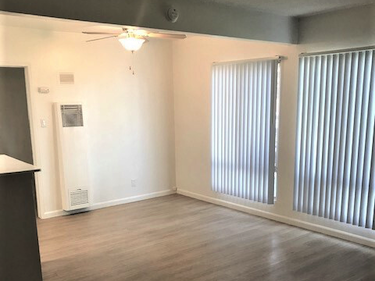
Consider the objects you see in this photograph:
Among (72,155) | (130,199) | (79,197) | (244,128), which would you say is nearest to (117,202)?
(130,199)

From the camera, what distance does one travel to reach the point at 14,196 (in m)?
2.80

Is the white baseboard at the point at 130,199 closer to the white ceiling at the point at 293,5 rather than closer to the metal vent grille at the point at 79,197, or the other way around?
the metal vent grille at the point at 79,197

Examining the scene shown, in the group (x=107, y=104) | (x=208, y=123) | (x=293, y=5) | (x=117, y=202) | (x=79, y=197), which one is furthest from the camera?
(x=117, y=202)

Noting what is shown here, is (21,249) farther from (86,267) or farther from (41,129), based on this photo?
(41,129)

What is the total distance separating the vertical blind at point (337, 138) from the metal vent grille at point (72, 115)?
3053 millimetres

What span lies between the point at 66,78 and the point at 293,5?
3.20 m

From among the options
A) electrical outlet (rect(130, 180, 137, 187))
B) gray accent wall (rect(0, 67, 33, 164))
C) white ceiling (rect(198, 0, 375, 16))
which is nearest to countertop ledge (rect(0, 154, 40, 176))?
white ceiling (rect(198, 0, 375, 16))

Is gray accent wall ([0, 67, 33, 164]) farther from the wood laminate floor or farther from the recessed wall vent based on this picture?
the wood laminate floor

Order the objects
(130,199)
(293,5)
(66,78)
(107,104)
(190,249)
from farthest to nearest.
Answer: (130,199) → (107,104) → (66,78) → (190,249) → (293,5)

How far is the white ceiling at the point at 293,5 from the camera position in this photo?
3428 millimetres

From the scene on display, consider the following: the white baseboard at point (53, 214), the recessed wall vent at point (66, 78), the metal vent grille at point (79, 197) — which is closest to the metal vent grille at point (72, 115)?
the recessed wall vent at point (66, 78)

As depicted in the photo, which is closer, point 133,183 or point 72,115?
point 72,115

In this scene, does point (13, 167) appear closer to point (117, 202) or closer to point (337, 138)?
point (117, 202)

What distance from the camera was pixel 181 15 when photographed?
3264 mm
